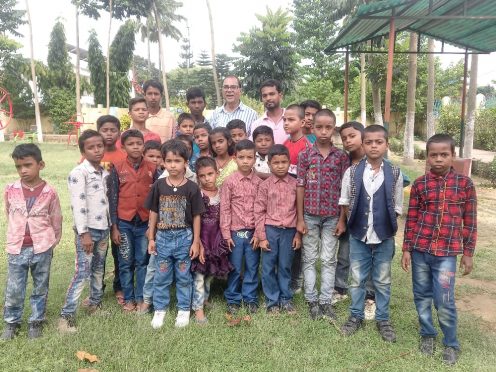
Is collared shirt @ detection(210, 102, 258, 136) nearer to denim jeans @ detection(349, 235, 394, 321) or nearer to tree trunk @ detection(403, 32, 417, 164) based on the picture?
denim jeans @ detection(349, 235, 394, 321)

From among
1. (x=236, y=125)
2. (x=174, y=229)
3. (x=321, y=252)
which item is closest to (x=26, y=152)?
(x=174, y=229)

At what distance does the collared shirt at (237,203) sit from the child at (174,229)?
24 centimetres

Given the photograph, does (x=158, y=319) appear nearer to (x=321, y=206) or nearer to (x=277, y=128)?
(x=321, y=206)

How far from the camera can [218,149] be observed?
3.58 metres

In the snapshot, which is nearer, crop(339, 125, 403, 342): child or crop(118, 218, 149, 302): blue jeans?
crop(339, 125, 403, 342): child

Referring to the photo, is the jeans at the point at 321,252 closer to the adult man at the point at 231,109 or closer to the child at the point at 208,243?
the child at the point at 208,243

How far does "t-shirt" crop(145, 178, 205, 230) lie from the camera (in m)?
3.20

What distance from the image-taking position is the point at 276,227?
11.1 feet

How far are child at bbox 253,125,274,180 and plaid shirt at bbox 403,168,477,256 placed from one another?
1308 millimetres

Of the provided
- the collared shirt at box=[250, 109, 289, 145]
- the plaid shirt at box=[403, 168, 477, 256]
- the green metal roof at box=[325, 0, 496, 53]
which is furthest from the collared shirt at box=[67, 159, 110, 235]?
the green metal roof at box=[325, 0, 496, 53]

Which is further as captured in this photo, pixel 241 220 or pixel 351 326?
pixel 241 220

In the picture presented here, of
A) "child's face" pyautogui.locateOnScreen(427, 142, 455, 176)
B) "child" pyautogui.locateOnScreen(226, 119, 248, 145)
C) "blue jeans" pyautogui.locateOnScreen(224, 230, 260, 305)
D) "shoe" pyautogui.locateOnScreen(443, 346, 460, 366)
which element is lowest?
"shoe" pyautogui.locateOnScreen(443, 346, 460, 366)

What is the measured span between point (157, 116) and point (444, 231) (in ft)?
9.76

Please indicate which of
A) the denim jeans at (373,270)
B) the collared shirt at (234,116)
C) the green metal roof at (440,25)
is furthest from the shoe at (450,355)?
the green metal roof at (440,25)
